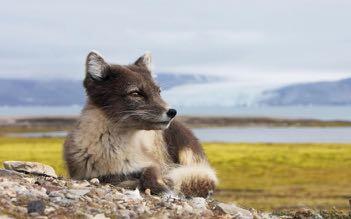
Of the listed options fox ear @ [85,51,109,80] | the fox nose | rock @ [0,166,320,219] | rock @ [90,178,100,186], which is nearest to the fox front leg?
rock @ [0,166,320,219]

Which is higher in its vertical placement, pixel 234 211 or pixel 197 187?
pixel 197 187

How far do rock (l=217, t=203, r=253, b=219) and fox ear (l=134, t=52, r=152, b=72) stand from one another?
2.54 meters

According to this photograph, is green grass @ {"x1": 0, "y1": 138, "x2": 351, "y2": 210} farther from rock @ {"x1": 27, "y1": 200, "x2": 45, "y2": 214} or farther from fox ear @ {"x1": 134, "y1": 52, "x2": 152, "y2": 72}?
rock @ {"x1": 27, "y1": 200, "x2": 45, "y2": 214}

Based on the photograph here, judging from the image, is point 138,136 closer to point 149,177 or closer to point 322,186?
point 149,177

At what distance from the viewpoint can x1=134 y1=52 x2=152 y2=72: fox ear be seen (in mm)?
11289

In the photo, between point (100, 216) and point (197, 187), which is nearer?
point (100, 216)

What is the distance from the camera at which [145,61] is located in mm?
11344

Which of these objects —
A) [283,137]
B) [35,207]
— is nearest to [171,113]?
[35,207]

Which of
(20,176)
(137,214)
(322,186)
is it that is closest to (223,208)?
(137,214)

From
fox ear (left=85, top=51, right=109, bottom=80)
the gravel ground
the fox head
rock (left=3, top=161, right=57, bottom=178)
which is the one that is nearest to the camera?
the gravel ground

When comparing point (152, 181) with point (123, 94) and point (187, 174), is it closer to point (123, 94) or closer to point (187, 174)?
point (187, 174)

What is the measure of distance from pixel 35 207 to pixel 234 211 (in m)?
2.86

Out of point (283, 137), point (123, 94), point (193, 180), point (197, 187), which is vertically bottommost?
point (283, 137)

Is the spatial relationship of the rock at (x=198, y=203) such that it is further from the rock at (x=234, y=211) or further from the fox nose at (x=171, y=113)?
the fox nose at (x=171, y=113)
